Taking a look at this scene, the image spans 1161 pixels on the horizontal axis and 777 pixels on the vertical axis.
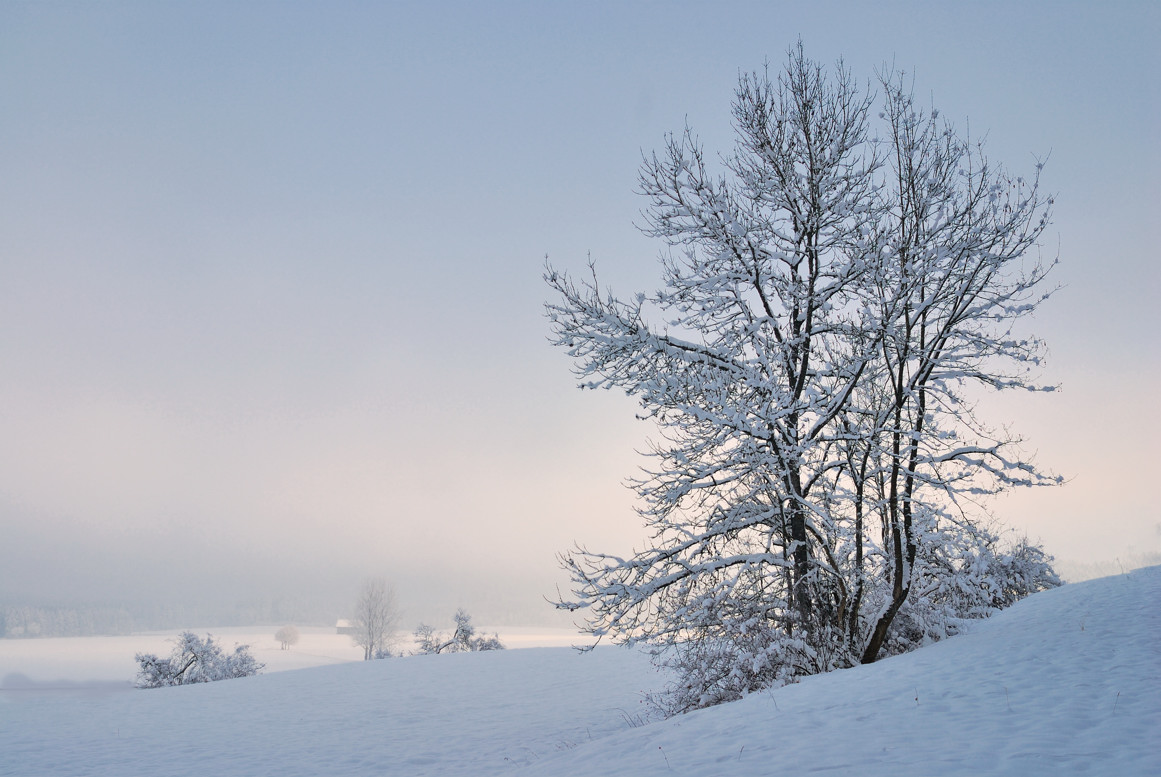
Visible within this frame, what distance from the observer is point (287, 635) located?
85500mm

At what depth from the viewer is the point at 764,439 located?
29.1ft

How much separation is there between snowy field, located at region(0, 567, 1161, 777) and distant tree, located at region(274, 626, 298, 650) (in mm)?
72030

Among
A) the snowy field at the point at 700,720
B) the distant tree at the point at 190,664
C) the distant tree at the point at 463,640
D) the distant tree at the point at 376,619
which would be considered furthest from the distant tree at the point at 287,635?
the snowy field at the point at 700,720

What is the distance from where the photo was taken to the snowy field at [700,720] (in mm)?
4734

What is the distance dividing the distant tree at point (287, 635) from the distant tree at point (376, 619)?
28427 millimetres

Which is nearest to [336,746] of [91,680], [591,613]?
[591,613]

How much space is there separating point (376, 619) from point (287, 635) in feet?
113

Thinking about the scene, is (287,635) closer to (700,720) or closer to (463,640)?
(463,640)

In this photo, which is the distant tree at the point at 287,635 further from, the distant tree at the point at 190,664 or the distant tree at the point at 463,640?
the distant tree at the point at 190,664

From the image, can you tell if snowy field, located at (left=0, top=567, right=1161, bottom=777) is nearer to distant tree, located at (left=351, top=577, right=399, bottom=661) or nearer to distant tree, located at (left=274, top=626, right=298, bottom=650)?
distant tree, located at (left=351, top=577, right=399, bottom=661)

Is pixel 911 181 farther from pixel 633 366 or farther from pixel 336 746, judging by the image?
pixel 336 746

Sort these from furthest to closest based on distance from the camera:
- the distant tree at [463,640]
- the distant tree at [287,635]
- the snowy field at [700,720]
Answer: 1. the distant tree at [287,635]
2. the distant tree at [463,640]
3. the snowy field at [700,720]

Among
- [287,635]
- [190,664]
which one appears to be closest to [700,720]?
[190,664]

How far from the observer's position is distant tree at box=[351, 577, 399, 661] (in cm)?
6044
